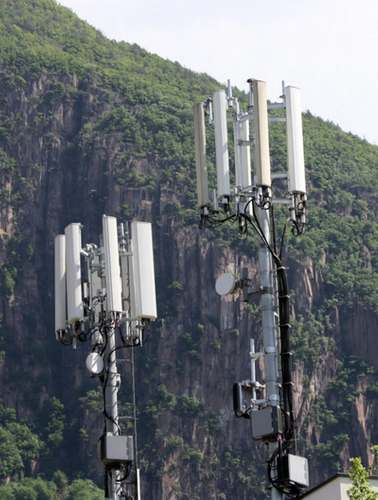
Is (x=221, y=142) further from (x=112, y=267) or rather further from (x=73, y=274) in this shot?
(x=73, y=274)

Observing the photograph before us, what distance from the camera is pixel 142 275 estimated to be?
41.7 m

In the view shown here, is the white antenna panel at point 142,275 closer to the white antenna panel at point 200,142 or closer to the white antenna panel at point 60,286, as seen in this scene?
the white antenna panel at point 60,286

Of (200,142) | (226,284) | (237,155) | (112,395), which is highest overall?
(200,142)

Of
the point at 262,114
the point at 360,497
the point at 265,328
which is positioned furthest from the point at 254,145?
the point at 360,497

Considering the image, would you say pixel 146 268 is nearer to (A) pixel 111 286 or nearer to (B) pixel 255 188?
(A) pixel 111 286

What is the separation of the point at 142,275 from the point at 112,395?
2.36 m

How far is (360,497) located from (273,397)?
236 centimetres

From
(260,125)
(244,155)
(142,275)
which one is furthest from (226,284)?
(142,275)

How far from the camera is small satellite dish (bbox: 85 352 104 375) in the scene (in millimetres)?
41344

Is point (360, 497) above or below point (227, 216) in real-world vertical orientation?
below

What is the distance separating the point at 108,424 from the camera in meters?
41.2

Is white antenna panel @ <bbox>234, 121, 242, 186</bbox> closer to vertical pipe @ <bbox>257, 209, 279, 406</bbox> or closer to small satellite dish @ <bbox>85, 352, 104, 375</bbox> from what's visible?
vertical pipe @ <bbox>257, 209, 279, 406</bbox>

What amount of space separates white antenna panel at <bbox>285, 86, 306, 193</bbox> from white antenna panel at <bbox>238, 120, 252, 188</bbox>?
63 centimetres

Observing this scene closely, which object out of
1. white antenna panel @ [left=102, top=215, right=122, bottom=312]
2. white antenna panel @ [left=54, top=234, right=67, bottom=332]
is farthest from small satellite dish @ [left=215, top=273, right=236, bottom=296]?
white antenna panel @ [left=54, top=234, right=67, bottom=332]
